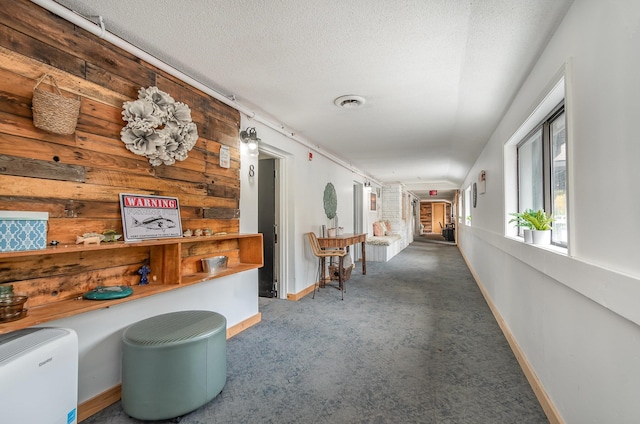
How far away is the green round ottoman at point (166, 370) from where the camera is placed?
5.36 ft

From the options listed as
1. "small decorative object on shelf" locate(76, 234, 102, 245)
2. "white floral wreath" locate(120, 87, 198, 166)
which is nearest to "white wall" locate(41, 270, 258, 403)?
"small decorative object on shelf" locate(76, 234, 102, 245)

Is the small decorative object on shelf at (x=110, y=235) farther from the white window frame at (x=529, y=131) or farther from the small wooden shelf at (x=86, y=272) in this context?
the white window frame at (x=529, y=131)

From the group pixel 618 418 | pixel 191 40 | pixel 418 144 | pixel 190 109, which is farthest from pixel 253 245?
pixel 418 144

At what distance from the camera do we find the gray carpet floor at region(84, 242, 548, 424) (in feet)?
5.77

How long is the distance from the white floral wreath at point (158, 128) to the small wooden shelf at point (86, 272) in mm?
644

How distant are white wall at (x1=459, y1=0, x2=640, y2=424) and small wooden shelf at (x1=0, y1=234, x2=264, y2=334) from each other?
7.55 feet

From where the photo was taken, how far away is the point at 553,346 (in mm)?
1754

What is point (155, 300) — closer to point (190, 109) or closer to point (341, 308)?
point (190, 109)

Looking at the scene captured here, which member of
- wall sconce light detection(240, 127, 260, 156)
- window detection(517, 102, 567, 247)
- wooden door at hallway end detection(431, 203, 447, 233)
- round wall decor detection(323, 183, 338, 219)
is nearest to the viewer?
A: window detection(517, 102, 567, 247)

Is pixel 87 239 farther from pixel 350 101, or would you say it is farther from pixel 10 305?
pixel 350 101

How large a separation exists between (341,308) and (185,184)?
2.39m

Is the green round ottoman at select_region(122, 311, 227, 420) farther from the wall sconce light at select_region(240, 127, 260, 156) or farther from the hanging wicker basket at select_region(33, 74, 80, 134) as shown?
the wall sconce light at select_region(240, 127, 260, 156)

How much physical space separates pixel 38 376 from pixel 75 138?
1.24 metres

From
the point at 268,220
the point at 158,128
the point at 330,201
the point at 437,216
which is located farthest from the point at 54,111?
the point at 437,216
